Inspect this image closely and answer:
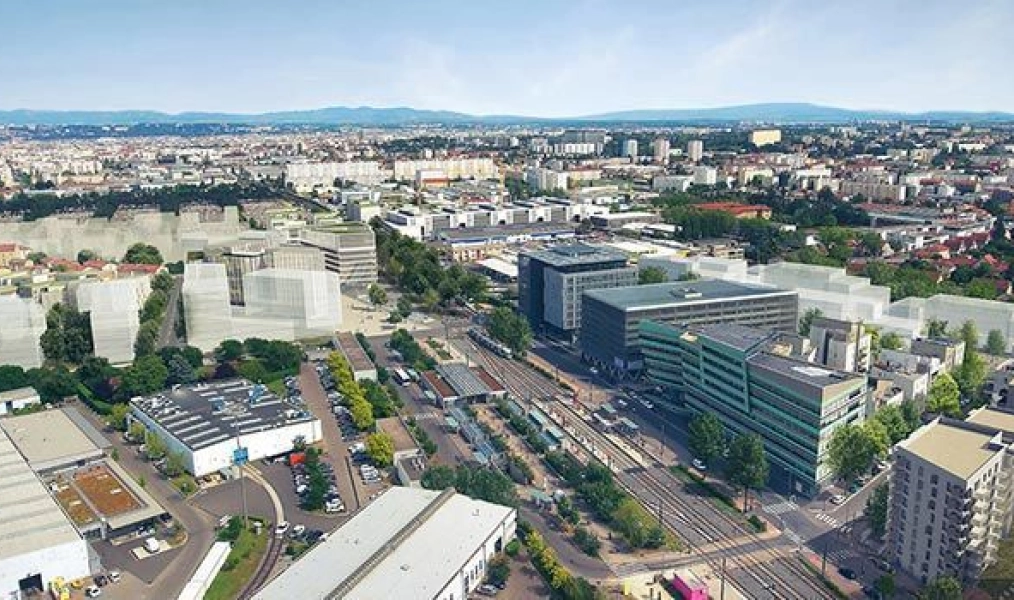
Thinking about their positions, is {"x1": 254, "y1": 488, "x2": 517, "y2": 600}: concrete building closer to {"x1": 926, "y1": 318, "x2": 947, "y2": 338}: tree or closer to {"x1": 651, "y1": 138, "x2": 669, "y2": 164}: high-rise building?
{"x1": 926, "y1": 318, "x2": 947, "y2": 338}: tree

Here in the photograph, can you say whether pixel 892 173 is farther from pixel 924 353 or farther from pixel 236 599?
pixel 236 599

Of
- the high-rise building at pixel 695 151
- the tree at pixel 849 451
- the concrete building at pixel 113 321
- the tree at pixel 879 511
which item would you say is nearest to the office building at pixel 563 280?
the tree at pixel 849 451

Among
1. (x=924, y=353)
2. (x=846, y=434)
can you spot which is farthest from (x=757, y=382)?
(x=924, y=353)

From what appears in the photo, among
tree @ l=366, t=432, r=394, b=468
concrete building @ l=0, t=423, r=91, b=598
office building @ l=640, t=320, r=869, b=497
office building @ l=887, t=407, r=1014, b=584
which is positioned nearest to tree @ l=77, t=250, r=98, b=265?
concrete building @ l=0, t=423, r=91, b=598

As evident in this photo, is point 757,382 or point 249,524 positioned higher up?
point 757,382

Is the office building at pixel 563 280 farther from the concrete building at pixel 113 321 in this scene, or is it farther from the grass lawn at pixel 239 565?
the grass lawn at pixel 239 565
